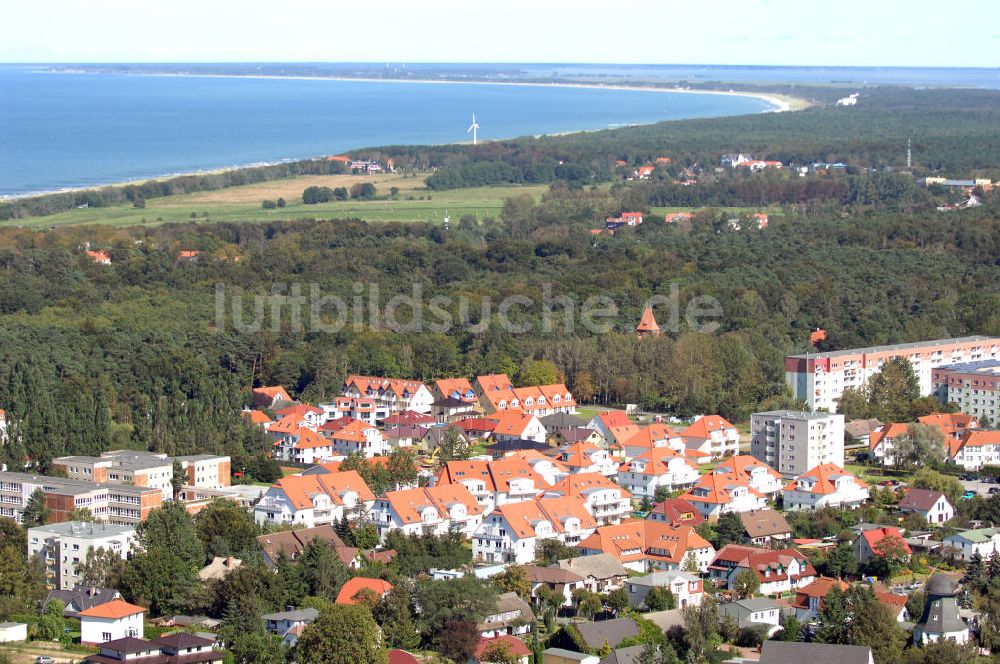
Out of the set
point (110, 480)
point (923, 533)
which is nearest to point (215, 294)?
point (110, 480)

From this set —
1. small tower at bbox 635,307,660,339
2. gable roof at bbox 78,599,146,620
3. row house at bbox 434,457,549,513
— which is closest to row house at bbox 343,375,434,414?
small tower at bbox 635,307,660,339

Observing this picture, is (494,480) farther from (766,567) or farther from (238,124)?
(238,124)

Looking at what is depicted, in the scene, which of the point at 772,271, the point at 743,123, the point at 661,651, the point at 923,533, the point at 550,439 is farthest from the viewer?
the point at 743,123

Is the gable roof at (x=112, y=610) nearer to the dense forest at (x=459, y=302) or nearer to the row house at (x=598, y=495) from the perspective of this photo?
the dense forest at (x=459, y=302)

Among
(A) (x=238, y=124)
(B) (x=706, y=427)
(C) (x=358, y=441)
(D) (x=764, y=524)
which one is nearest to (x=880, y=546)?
(D) (x=764, y=524)

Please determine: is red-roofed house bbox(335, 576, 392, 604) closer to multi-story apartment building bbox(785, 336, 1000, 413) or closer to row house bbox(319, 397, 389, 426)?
row house bbox(319, 397, 389, 426)

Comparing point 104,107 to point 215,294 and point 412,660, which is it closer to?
point 215,294

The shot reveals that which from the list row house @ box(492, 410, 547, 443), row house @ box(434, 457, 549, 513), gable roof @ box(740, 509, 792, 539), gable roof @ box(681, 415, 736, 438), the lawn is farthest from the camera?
the lawn
